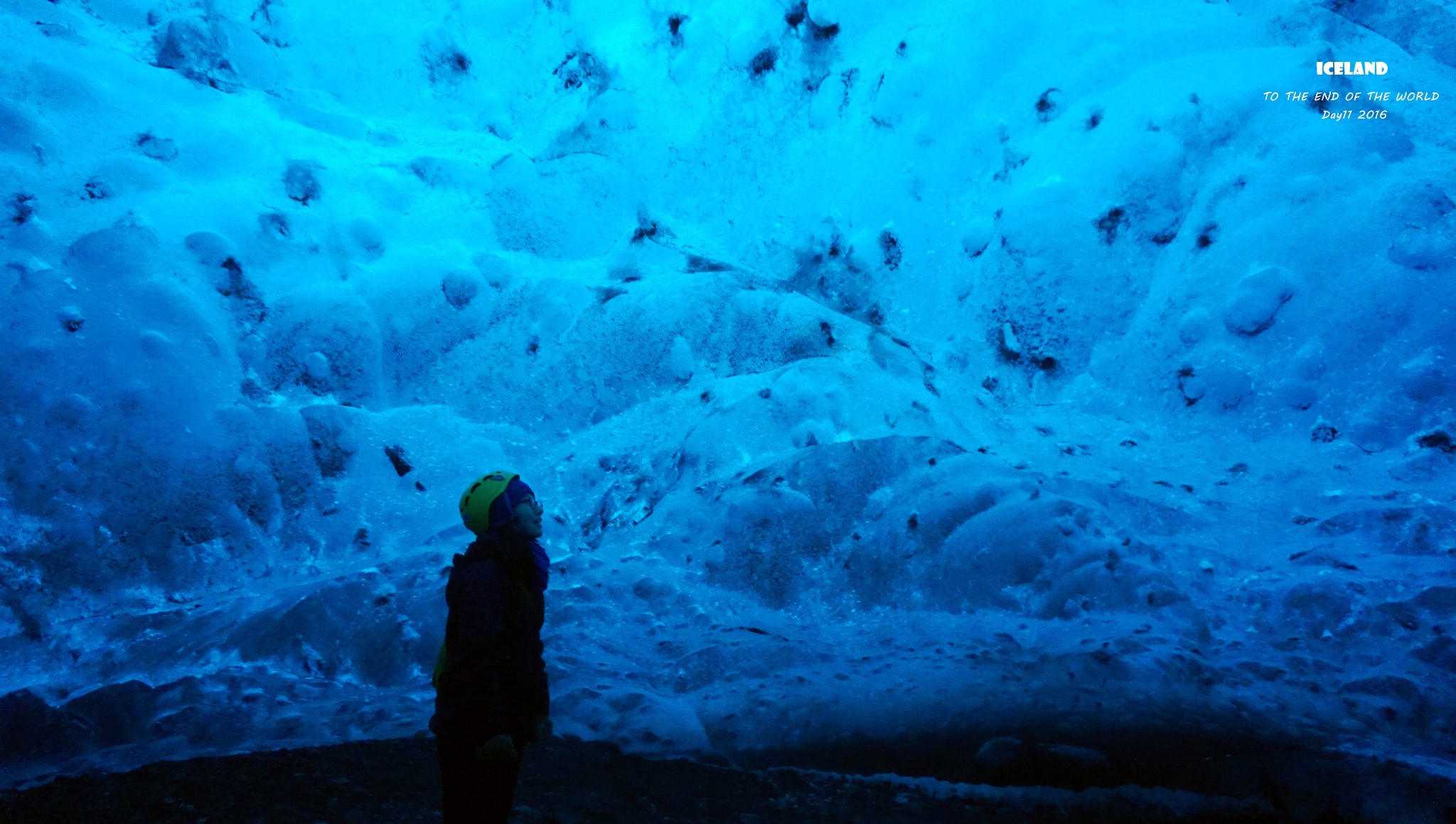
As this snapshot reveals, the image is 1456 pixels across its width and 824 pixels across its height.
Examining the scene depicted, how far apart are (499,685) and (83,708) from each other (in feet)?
7.50

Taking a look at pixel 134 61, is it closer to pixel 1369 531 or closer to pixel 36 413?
pixel 36 413

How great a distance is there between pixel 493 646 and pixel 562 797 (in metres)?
1.05

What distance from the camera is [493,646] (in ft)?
6.92

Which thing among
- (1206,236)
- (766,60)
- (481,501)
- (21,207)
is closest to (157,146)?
(21,207)

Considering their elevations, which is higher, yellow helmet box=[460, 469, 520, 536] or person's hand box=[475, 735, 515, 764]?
yellow helmet box=[460, 469, 520, 536]

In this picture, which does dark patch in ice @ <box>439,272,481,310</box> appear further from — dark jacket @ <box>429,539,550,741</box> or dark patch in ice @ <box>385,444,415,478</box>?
dark jacket @ <box>429,539,550,741</box>

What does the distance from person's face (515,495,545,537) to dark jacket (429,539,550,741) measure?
0.11 ft

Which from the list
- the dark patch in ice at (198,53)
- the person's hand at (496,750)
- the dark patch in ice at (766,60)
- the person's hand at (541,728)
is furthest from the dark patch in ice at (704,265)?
the person's hand at (496,750)

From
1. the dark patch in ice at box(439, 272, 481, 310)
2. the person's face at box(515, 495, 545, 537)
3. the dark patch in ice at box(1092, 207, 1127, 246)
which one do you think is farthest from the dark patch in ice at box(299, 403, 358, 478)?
the dark patch in ice at box(1092, 207, 1127, 246)

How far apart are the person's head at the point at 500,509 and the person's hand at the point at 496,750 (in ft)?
1.72

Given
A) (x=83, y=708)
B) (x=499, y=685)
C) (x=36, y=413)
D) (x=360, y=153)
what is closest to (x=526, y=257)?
(x=360, y=153)

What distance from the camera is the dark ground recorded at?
8.86 ft

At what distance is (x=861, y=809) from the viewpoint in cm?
279

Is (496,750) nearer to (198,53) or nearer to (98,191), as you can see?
(98,191)
